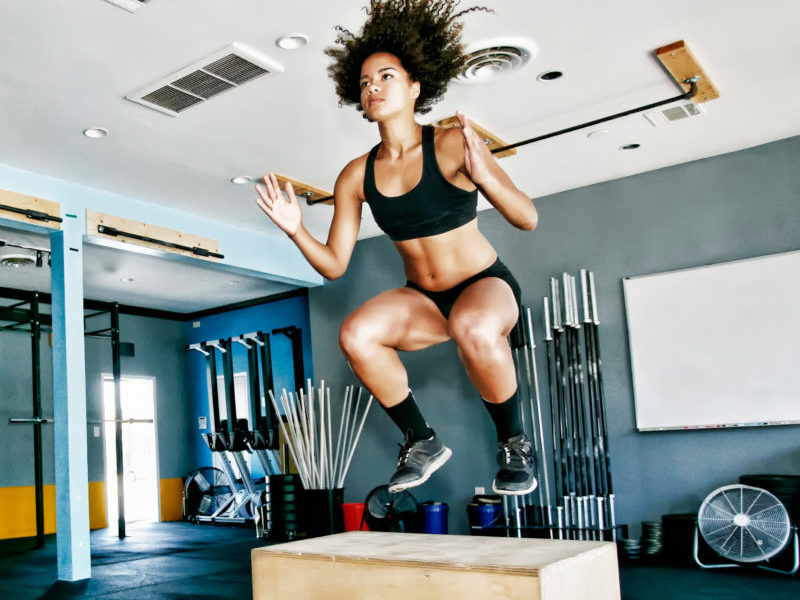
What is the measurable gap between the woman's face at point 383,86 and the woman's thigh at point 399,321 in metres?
0.44

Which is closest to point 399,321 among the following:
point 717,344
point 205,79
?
point 205,79

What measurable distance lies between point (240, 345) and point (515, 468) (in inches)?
323

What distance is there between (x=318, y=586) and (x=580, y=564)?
25.2 inches

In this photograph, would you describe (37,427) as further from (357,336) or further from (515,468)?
(515,468)

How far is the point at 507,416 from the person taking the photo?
1941mm

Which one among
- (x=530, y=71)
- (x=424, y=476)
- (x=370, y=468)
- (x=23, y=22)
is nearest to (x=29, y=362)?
(x=370, y=468)

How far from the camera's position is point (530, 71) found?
14.4 feet

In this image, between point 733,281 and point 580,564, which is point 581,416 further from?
point 580,564

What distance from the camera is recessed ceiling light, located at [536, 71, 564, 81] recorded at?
175 inches

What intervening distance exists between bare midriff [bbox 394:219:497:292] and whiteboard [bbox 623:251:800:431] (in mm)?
4341

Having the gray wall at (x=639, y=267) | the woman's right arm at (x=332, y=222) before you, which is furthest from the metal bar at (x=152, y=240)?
the woman's right arm at (x=332, y=222)

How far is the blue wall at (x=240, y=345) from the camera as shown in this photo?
9.05 meters

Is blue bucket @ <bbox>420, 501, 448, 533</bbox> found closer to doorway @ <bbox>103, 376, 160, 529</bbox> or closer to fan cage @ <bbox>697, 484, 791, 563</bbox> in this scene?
fan cage @ <bbox>697, 484, 791, 563</bbox>

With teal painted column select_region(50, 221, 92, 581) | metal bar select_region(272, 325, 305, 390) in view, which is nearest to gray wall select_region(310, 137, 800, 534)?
metal bar select_region(272, 325, 305, 390)
